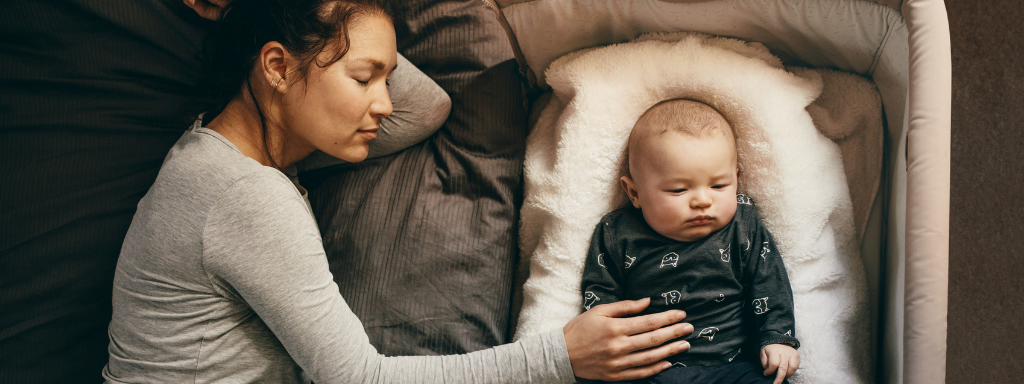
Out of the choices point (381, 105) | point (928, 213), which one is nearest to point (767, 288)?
point (928, 213)

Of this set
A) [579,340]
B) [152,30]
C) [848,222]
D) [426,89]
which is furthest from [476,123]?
[848,222]

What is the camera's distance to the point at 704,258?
3.15 feet

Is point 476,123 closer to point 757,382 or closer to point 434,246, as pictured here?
point 434,246

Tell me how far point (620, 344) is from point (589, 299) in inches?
5.2

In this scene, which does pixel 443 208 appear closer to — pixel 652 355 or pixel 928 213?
pixel 652 355

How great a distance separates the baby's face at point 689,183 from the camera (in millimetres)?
930

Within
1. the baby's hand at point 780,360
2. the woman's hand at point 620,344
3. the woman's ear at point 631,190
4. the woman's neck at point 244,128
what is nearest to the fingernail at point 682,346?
the woman's hand at point 620,344

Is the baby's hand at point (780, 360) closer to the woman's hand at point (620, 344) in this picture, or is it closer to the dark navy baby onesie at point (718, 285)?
the dark navy baby onesie at point (718, 285)

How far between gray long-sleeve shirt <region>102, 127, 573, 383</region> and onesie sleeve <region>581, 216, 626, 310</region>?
0.18m

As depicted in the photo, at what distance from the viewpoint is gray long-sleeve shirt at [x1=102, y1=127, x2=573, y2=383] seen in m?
0.75

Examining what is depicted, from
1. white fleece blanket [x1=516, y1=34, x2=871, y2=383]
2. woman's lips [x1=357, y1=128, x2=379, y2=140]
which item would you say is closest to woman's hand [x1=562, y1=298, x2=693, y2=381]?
white fleece blanket [x1=516, y1=34, x2=871, y2=383]

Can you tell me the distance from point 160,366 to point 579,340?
61cm

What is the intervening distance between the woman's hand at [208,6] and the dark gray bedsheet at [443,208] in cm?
30

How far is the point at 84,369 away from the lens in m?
Answer: 0.92
